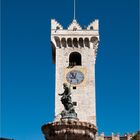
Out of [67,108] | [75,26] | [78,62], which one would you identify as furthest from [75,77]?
[67,108]

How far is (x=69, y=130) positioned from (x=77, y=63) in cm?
2854

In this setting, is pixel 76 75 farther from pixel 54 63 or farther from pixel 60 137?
pixel 60 137

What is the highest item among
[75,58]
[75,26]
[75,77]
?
[75,26]

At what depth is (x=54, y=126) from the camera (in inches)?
700

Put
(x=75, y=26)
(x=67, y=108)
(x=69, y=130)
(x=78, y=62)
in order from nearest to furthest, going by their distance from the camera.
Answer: (x=69, y=130) → (x=67, y=108) → (x=78, y=62) → (x=75, y=26)

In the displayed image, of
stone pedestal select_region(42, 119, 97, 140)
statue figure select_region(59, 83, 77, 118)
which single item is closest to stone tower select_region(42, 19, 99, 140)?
statue figure select_region(59, 83, 77, 118)

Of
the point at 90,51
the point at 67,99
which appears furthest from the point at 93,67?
the point at 67,99

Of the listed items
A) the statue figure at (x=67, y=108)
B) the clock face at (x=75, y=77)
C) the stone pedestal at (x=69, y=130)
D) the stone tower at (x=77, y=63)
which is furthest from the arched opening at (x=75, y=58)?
the stone pedestal at (x=69, y=130)

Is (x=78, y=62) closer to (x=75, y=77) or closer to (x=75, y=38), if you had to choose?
(x=75, y=77)

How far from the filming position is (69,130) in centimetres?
1766

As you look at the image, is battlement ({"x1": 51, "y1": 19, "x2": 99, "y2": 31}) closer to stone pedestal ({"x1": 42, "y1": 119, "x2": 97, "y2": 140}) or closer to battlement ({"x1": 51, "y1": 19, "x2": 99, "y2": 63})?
battlement ({"x1": 51, "y1": 19, "x2": 99, "y2": 63})

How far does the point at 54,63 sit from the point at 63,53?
2.77m

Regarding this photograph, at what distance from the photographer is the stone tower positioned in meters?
43.2

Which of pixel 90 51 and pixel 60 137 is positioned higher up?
pixel 90 51
